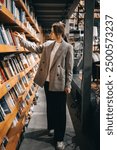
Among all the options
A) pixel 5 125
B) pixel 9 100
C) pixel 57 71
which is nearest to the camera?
pixel 5 125

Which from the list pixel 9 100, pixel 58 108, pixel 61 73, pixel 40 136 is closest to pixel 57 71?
pixel 61 73

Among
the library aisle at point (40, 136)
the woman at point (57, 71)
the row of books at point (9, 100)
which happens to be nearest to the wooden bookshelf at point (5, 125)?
the row of books at point (9, 100)

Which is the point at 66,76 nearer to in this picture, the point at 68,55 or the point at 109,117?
the point at 68,55

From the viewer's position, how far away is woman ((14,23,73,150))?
9.97 ft

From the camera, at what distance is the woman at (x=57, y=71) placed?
120 inches

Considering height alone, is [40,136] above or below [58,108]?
below

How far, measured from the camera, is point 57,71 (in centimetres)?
305

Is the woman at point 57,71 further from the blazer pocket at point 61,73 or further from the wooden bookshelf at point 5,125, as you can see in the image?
the wooden bookshelf at point 5,125

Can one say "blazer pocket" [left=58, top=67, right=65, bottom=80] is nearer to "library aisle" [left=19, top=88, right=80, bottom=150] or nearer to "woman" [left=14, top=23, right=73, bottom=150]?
"woman" [left=14, top=23, right=73, bottom=150]

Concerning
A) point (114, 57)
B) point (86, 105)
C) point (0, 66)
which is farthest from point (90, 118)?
point (114, 57)

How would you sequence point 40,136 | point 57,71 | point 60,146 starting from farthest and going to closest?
1. point 40,136
2. point 60,146
3. point 57,71

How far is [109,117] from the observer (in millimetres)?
1941

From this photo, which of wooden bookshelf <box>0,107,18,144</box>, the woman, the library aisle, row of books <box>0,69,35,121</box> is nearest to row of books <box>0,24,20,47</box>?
the woman

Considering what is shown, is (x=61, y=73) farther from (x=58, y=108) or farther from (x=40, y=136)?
(x=40, y=136)
